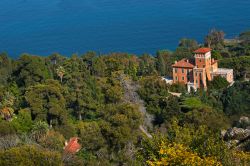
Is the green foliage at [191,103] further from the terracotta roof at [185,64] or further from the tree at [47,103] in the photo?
the tree at [47,103]

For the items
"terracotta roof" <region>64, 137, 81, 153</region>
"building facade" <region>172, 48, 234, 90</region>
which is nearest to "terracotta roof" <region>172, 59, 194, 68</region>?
"building facade" <region>172, 48, 234, 90</region>

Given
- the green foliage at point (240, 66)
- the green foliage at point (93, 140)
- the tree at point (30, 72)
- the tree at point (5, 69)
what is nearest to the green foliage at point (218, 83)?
the green foliage at point (240, 66)

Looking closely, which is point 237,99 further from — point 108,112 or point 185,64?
point 108,112

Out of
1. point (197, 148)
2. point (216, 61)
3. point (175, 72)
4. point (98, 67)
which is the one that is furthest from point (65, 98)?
point (197, 148)

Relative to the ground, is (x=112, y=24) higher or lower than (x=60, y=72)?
higher

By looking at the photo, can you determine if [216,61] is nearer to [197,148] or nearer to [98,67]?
[98,67]

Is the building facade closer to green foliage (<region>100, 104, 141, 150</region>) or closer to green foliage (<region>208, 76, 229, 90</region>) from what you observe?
green foliage (<region>208, 76, 229, 90</region>)

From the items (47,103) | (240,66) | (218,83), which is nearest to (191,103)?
(218,83)

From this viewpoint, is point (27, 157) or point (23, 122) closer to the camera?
point (27, 157)
